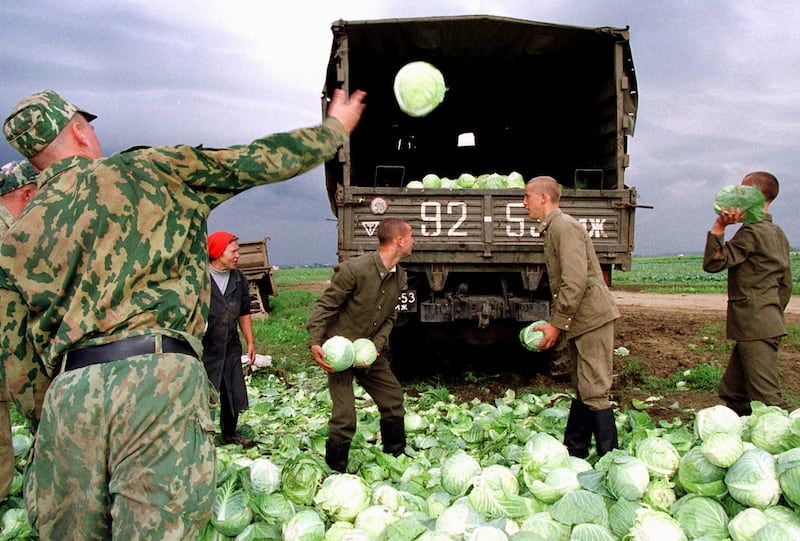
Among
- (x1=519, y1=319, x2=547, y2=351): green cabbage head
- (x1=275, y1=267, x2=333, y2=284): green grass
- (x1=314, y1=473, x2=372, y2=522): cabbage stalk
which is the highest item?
(x1=519, y1=319, x2=547, y2=351): green cabbage head

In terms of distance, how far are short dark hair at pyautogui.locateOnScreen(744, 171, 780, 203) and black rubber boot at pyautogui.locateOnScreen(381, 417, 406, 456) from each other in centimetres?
345

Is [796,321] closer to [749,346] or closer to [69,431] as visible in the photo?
[749,346]

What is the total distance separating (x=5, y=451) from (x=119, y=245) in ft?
7.04

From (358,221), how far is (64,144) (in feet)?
13.4

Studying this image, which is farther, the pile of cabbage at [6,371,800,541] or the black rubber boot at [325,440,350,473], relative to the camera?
the black rubber boot at [325,440,350,473]

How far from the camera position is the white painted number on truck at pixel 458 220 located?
6301 mm

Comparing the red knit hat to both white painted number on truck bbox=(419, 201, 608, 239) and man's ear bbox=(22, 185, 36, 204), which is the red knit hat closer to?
man's ear bbox=(22, 185, 36, 204)

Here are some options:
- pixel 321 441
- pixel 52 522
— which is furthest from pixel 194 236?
pixel 321 441

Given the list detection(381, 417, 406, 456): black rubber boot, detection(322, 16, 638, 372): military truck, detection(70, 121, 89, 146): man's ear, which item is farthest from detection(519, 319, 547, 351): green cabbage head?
detection(70, 121, 89, 146): man's ear

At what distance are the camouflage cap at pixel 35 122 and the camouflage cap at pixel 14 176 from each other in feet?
6.13

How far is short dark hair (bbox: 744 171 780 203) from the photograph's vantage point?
464cm

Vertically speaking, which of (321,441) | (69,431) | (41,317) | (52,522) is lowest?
(321,441)

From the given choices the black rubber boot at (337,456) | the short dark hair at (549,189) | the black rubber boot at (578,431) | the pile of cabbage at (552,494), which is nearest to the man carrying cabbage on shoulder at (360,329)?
the black rubber boot at (337,456)

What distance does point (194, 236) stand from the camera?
2314mm
